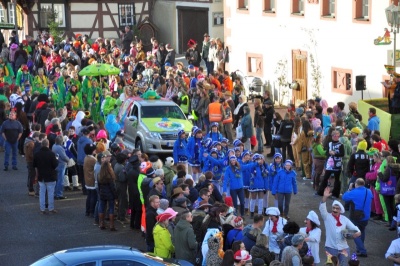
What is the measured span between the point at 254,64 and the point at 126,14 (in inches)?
547

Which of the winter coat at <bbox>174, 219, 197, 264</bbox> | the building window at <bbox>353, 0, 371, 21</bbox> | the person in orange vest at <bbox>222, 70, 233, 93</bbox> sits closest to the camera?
the winter coat at <bbox>174, 219, 197, 264</bbox>

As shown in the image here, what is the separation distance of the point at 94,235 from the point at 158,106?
322 inches

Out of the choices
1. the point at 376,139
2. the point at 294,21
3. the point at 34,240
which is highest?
the point at 294,21

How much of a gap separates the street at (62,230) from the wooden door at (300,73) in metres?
11.1

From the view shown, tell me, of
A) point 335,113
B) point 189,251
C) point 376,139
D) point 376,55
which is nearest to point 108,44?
point 376,55

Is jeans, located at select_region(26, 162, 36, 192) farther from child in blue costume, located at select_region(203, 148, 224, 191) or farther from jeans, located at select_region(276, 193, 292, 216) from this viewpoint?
jeans, located at select_region(276, 193, 292, 216)

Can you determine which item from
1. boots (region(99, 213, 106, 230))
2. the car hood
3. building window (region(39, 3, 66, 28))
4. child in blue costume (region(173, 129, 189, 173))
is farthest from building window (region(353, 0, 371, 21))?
building window (region(39, 3, 66, 28))

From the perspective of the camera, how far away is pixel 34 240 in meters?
22.6

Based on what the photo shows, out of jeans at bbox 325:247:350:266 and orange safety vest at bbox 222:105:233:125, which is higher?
orange safety vest at bbox 222:105:233:125

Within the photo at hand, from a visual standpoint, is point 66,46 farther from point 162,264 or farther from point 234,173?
point 162,264

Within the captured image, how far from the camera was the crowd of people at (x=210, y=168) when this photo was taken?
18.8 meters

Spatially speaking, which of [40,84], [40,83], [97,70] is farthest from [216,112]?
[40,83]

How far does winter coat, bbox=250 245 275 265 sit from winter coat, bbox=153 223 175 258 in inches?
72.9

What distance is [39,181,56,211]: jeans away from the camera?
24.4 m
